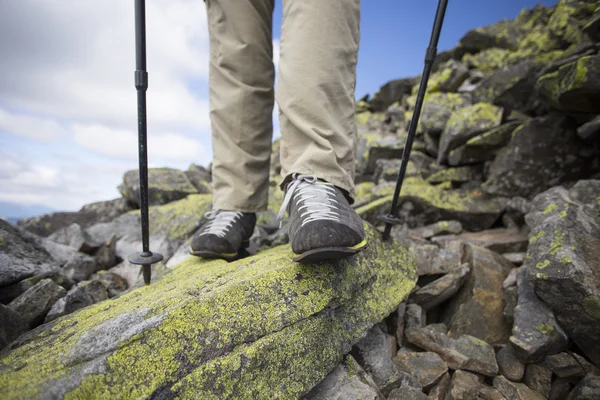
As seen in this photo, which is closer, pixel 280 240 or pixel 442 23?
pixel 442 23

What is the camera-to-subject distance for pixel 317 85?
7.25ft

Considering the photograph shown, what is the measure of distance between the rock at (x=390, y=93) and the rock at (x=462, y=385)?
13545 mm

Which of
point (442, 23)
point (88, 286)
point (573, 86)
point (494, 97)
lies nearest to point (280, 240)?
point (88, 286)

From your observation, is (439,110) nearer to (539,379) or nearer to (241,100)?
(241,100)

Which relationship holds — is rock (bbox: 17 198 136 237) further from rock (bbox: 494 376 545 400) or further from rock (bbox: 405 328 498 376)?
rock (bbox: 494 376 545 400)

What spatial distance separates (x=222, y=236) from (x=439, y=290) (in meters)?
2.29

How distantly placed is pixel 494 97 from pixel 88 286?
7.82 metres

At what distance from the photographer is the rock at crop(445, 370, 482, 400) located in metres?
2.11

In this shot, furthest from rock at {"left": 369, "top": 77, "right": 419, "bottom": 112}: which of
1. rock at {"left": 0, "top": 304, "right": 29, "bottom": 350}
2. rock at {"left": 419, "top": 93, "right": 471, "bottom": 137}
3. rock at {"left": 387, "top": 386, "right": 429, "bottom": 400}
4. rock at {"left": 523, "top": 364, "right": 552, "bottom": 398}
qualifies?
rock at {"left": 0, "top": 304, "right": 29, "bottom": 350}

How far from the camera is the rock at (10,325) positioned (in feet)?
6.35

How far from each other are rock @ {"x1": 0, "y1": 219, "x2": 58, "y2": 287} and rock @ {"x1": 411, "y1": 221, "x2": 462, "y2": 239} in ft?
16.3

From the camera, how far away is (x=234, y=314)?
175 cm

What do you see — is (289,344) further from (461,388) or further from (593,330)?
(593,330)

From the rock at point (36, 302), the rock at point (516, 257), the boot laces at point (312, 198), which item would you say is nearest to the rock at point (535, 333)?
the rock at point (516, 257)
